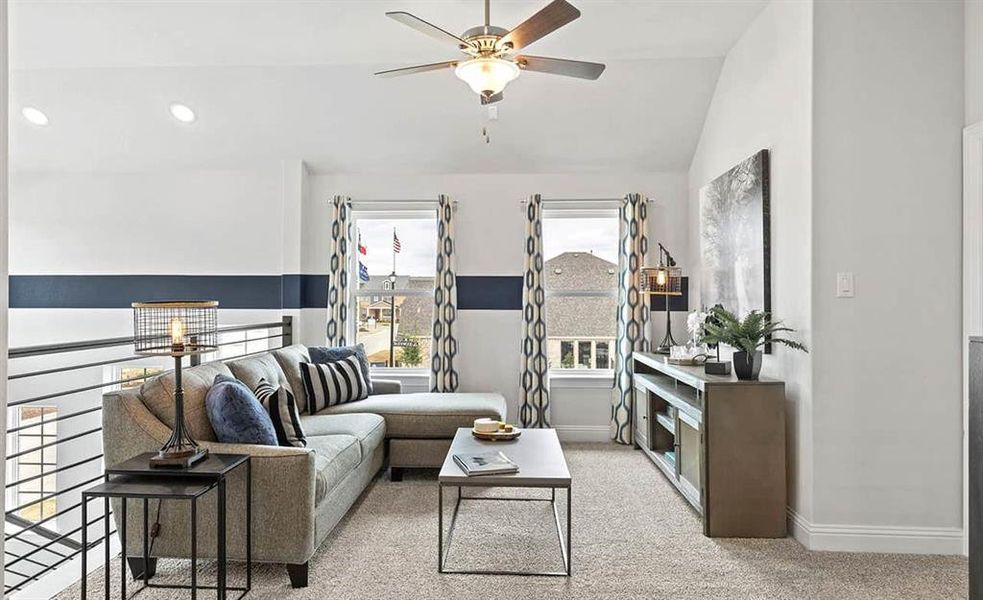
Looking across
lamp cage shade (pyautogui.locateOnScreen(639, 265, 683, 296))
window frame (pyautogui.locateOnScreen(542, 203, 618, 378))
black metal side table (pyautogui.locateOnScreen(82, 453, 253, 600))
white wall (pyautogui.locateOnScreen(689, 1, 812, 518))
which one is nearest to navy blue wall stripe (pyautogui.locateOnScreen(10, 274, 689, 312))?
window frame (pyautogui.locateOnScreen(542, 203, 618, 378))

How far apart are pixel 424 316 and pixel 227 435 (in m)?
3.04

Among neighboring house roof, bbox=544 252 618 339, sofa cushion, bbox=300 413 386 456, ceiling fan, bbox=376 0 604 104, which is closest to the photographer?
ceiling fan, bbox=376 0 604 104

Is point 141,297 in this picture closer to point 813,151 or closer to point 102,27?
point 102,27

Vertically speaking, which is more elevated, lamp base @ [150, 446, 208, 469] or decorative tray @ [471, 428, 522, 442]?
lamp base @ [150, 446, 208, 469]

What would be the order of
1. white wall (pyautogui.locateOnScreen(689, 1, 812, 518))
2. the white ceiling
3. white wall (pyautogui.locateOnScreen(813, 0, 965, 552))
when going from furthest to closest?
the white ceiling < white wall (pyautogui.locateOnScreen(689, 1, 812, 518)) < white wall (pyautogui.locateOnScreen(813, 0, 965, 552))

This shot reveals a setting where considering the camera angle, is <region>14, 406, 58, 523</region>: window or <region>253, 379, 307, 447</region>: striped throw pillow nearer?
<region>253, 379, 307, 447</region>: striped throw pillow

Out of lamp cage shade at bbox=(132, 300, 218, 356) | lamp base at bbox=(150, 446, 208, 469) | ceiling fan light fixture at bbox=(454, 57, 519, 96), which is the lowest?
lamp base at bbox=(150, 446, 208, 469)

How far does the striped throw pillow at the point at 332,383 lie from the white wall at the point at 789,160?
2866 millimetres

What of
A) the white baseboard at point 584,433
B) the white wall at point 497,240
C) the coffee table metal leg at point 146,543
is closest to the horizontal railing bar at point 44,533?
the coffee table metal leg at point 146,543

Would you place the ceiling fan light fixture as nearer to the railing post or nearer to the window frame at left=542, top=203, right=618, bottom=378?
the window frame at left=542, top=203, right=618, bottom=378

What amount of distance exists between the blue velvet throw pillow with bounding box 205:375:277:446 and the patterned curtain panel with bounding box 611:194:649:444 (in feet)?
10.8

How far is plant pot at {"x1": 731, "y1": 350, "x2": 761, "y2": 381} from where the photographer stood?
335 centimetres

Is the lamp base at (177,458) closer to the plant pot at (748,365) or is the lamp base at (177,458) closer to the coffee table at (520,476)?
the coffee table at (520,476)

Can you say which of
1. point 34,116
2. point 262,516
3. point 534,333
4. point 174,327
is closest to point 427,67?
point 174,327
